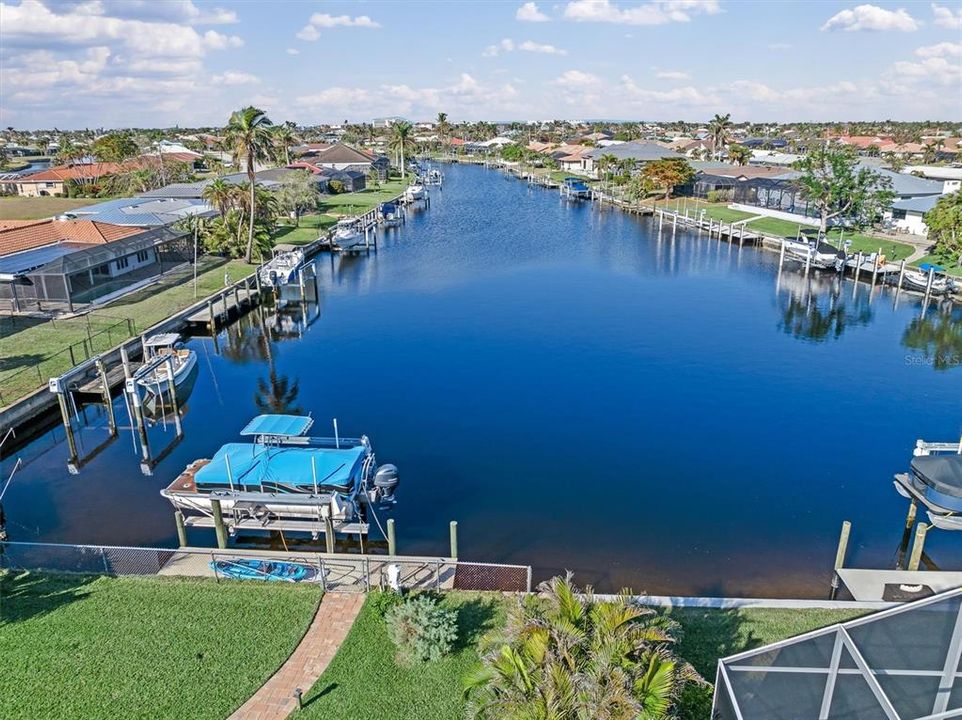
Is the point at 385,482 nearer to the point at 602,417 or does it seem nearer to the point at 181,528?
the point at 181,528

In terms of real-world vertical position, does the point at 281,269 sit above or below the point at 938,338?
above

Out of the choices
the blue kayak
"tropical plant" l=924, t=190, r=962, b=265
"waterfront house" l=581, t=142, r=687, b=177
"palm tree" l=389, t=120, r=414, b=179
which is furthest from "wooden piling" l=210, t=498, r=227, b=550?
"palm tree" l=389, t=120, r=414, b=179

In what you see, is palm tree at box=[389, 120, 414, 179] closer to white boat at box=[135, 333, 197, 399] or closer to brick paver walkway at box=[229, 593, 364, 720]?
white boat at box=[135, 333, 197, 399]

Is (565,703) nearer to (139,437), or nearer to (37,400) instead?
(139,437)

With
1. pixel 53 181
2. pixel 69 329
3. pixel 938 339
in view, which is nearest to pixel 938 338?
pixel 938 339

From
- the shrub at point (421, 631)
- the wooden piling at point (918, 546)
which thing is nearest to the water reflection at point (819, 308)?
the wooden piling at point (918, 546)

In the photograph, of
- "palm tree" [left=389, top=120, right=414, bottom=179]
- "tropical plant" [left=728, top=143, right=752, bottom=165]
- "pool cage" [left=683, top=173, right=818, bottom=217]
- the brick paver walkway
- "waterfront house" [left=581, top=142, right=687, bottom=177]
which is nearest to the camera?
the brick paver walkway
